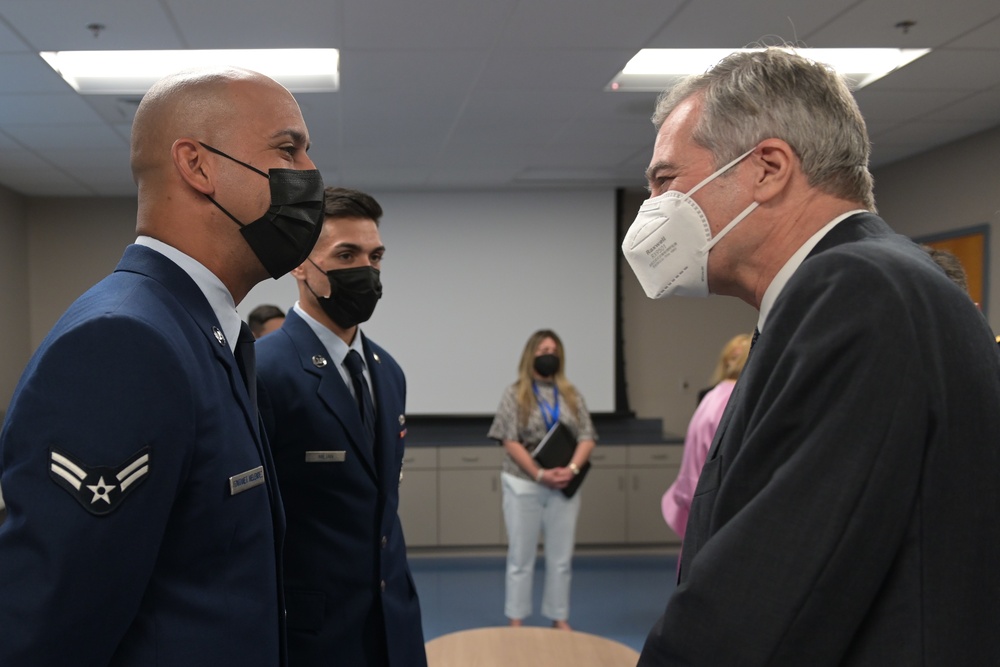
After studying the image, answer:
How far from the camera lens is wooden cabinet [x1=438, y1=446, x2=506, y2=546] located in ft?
20.4

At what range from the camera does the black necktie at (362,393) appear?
184cm

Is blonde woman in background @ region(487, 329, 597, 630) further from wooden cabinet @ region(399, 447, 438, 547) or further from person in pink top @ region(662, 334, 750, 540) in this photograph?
wooden cabinet @ region(399, 447, 438, 547)

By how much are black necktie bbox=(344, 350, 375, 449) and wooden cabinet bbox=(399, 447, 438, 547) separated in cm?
435

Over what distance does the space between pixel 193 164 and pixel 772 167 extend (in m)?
0.82

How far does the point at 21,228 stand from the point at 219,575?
22.3 feet

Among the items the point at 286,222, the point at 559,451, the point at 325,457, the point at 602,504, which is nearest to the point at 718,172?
the point at 286,222

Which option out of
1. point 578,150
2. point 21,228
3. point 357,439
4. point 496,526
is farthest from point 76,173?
point 357,439

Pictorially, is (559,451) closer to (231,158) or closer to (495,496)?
(495,496)

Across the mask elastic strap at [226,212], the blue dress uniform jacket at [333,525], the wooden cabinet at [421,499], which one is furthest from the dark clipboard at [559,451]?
the mask elastic strap at [226,212]

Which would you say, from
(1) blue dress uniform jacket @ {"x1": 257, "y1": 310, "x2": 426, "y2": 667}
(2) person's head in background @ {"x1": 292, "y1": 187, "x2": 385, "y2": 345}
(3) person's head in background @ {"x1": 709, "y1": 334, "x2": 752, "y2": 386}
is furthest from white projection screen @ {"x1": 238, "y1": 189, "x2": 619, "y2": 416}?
(1) blue dress uniform jacket @ {"x1": 257, "y1": 310, "x2": 426, "y2": 667}

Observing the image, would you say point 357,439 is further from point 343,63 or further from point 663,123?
point 343,63

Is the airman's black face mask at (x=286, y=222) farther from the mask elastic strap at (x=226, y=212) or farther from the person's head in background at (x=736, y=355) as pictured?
the person's head in background at (x=736, y=355)

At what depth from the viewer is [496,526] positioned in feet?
20.4

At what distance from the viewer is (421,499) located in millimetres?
6191
